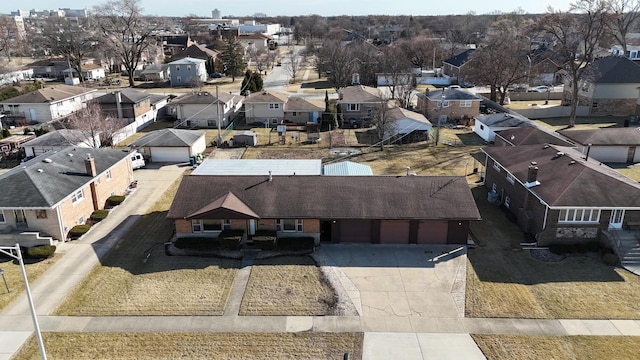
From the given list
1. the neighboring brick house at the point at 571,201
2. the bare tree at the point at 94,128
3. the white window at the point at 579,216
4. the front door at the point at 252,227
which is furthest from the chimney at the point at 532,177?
the bare tree at the point at 94,128

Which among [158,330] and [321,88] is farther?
[321,88]

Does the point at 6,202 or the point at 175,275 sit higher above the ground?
the point at 6,202

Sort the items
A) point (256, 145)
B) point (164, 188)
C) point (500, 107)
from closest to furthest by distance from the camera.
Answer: point (164, 188) < point (256, 145) < point (500, 107)

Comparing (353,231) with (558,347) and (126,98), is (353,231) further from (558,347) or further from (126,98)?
(126,98)

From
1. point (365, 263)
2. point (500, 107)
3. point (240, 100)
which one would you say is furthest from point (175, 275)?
point (500, 107)

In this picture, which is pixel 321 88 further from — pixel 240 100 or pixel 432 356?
pixel 432 356

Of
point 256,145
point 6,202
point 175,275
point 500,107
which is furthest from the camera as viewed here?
point 500,107

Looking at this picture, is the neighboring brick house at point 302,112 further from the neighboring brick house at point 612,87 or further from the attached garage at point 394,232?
the neighboring brick house at point 612,87

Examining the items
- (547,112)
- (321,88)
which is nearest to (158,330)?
(547,112)
